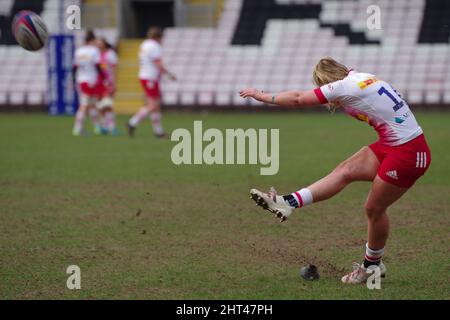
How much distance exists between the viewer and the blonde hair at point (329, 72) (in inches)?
265

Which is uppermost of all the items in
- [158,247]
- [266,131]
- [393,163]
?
[393,163]

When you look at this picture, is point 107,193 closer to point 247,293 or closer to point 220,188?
point 220,188

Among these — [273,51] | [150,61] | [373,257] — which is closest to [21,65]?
[273,51]

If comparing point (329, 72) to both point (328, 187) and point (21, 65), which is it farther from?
point (21, 65)

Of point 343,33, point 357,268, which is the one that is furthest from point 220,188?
point 343,33

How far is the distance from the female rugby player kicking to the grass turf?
0.56 metres

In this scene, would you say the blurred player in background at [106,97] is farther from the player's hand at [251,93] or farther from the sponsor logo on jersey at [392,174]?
the sponsor logo on jersey at [392,174]

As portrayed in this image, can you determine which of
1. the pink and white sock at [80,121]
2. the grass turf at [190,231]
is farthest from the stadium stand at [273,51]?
the grass turf at [190,231]

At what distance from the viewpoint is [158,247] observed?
820 cm

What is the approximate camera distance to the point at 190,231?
356 inches

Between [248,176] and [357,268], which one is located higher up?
[357,268]

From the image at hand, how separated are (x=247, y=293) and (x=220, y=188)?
587 centimetres

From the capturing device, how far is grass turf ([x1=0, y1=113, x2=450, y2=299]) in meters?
6.66

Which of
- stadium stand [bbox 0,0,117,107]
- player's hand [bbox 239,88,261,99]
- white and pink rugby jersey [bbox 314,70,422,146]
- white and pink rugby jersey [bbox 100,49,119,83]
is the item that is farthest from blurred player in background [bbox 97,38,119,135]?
white and pink rugby jersey [bbox 314,70,422,146]
